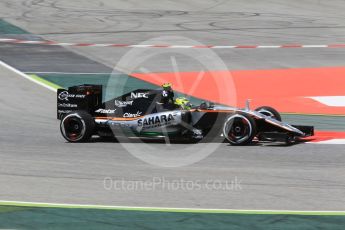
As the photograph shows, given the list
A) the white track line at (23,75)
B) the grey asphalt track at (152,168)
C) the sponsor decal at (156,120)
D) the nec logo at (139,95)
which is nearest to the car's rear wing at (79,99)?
the grey asphalt track at (152,168)

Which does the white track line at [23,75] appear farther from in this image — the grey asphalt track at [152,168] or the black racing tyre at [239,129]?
the black racing tyre at [239,129]

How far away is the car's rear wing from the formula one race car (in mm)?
22

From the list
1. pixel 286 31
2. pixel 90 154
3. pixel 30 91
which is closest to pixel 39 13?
pixel 286 31

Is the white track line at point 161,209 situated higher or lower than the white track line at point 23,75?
lower

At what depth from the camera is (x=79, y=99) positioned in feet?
57.5

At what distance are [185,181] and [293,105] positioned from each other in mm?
9079

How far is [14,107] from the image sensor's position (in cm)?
2116

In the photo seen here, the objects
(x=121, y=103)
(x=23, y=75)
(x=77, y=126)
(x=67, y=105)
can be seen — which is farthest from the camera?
(x=23, y=75)

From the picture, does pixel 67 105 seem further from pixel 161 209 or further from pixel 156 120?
pixel 161 209

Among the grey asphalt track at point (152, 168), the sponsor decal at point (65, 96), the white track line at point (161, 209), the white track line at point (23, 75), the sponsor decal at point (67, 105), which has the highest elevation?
the white track line at point (23, 75)

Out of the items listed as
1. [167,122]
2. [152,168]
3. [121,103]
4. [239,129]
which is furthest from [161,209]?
[121,103]

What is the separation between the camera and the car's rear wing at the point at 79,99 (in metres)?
17.5

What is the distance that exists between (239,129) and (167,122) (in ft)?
4.99

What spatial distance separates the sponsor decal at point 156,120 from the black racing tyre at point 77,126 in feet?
3.55
